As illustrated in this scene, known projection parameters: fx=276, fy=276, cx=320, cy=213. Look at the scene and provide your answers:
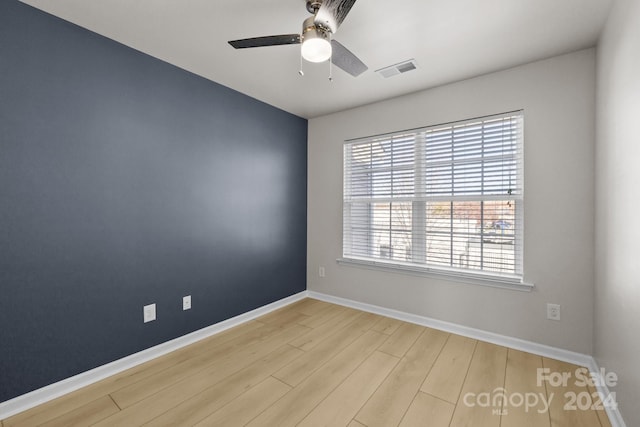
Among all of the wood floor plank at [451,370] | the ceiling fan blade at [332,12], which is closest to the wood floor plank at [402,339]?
the wood floor plank at [451,370]

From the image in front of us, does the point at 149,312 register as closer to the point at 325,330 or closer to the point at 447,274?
the point at 325,330

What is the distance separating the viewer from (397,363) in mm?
2201

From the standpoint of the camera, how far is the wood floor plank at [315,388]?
5.32 ft

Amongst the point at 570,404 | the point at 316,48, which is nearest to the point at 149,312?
the point at 316,48

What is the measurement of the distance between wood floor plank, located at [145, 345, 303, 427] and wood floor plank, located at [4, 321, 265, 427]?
39 centimetres

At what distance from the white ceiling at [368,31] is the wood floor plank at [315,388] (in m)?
2.49

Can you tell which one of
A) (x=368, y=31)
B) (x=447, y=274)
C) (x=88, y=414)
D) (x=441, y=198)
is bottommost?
(x=88, y=414)

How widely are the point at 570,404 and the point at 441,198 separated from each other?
69.7 inches

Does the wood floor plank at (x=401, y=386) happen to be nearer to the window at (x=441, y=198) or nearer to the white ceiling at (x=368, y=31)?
the window at (x=441, y=198)

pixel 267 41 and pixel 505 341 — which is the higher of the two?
pixel 267 41

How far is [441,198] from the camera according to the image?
282 cm

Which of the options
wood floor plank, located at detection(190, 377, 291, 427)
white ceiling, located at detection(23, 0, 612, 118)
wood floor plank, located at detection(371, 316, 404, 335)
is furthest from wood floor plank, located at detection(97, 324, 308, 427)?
white ceiling, located at detection(23, 0, 612, 118)

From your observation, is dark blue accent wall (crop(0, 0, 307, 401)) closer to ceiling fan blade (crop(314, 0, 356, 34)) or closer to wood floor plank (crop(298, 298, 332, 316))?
wood floor plank (crop(298, 298, 332, 316))

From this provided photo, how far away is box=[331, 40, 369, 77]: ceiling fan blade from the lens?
1698mm
